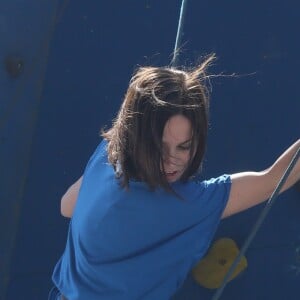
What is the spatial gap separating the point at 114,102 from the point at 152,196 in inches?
39.3

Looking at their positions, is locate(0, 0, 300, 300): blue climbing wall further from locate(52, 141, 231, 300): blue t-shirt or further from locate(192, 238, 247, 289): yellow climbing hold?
locate(52, 141, 231, 300): blue t-shirt

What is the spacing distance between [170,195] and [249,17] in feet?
3.60

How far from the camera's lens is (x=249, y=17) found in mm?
2240

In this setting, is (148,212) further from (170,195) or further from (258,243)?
(258,243)

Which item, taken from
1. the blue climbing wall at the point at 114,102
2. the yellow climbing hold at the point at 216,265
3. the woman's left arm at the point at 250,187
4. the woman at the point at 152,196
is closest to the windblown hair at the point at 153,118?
the woman at the point at 152,196

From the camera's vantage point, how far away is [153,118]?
125cm

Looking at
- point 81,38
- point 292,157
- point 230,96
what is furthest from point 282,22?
point 292,157

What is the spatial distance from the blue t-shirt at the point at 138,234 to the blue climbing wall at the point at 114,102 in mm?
811

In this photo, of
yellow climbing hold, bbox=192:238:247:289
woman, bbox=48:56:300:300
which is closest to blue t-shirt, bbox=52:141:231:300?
woman, bbox=48:56:300:300

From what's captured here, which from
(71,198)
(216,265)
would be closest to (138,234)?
(71,198)

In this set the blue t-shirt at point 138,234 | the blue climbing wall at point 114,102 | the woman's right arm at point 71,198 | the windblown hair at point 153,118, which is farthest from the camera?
the blue climbing wall at point 114,102

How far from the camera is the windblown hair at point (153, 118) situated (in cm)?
125

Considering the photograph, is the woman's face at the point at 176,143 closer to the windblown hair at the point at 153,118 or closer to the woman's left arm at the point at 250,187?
the windblown hair at the point at 153,118

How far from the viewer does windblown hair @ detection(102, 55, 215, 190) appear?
125cm
